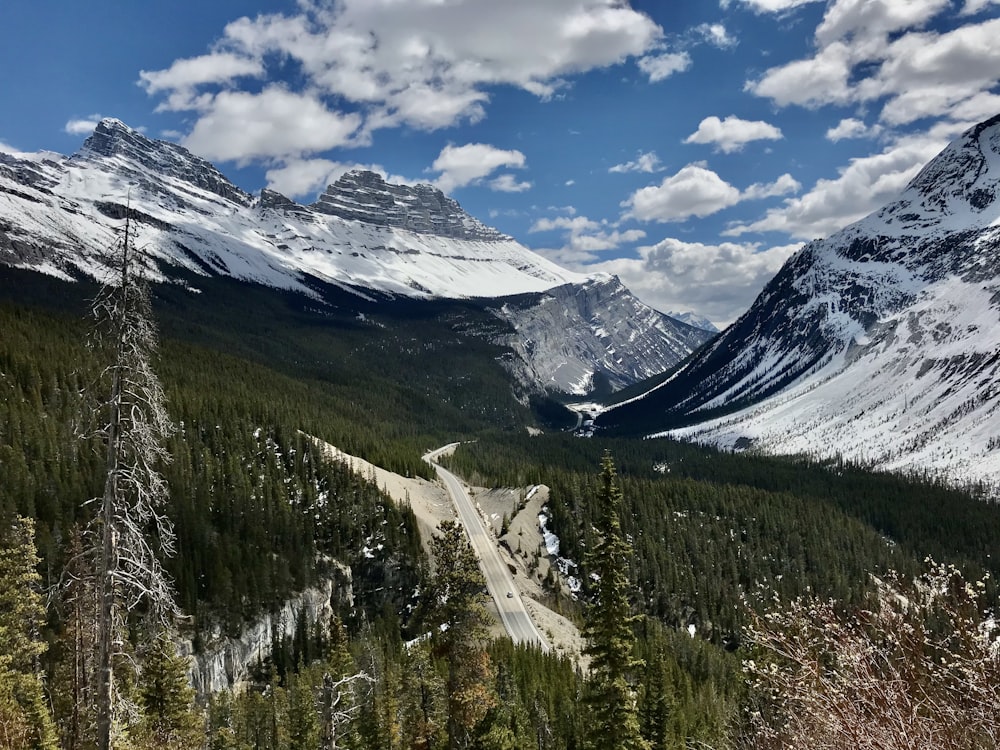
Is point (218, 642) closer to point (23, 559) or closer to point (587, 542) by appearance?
point (23, 559)

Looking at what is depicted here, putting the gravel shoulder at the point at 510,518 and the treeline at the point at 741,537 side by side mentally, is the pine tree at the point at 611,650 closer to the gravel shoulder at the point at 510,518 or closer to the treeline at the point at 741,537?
the gravel shoulder at the point at 510,518

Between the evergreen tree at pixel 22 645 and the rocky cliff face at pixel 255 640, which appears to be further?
the rocky cliff face at pixel 255 640

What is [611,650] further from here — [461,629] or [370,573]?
[370,573]

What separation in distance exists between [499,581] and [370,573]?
1908 cm

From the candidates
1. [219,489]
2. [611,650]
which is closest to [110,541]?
[611,650]

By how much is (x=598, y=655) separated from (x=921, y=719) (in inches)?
717

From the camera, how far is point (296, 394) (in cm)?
15275

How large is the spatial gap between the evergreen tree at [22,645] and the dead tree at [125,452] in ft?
47.9

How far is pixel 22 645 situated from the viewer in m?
30.1

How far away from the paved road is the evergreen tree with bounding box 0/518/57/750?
144ft

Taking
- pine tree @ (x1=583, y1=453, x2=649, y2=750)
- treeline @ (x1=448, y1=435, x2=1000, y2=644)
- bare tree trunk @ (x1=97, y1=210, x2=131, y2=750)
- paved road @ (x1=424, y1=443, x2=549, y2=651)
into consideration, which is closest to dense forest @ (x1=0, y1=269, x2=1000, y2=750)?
pine tree @ (x1=583, y1=453, x2=649, y2=750)

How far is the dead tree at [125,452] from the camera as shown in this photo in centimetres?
1312

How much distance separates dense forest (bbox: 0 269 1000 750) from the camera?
2447cm

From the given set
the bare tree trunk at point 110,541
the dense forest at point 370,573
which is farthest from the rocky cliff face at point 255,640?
the bare tree trunk at point 110,541
